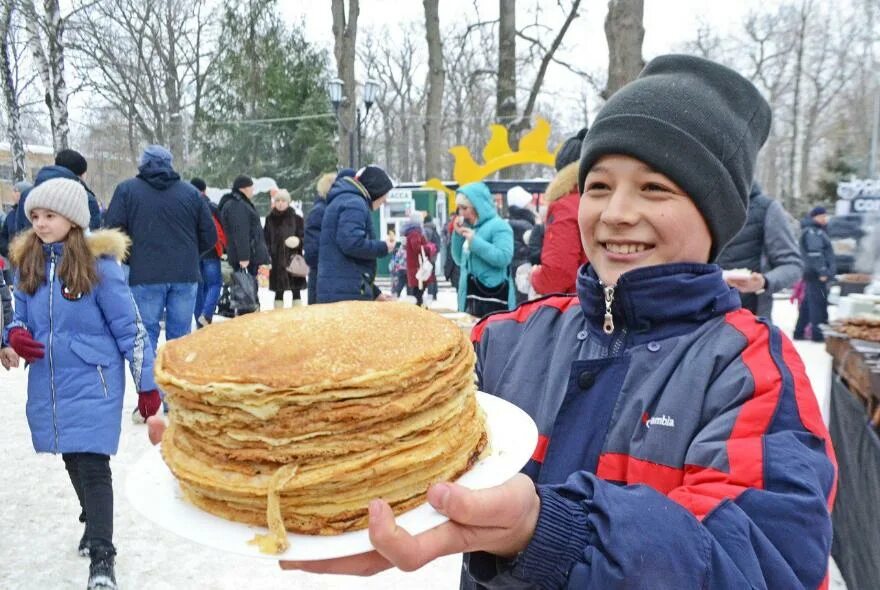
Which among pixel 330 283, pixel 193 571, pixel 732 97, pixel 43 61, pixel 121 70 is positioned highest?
pixel 121 70

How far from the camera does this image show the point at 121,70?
24.8 meters

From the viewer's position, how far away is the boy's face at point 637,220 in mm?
1190

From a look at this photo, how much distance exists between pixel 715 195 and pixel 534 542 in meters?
0.79

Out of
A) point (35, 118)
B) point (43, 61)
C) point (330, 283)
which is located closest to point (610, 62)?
point (330, 283)

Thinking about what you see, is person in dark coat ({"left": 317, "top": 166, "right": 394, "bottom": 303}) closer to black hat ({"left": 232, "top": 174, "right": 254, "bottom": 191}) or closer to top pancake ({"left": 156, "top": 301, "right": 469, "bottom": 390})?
black hat ({"left": 232, "top": 174, "right": 254, "bottom": 191})

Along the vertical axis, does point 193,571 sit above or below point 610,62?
below

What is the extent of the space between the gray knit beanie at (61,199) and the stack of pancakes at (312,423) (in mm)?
2416

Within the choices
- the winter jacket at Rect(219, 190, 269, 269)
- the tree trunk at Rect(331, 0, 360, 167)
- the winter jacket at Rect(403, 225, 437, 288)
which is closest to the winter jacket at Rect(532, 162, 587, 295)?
the winter jacket at Rect(219, 190, 269, 269)

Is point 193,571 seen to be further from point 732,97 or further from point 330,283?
point 732,97

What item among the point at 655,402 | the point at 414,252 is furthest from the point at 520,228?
the point at 655,402

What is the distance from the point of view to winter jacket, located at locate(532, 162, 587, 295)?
13.1ft

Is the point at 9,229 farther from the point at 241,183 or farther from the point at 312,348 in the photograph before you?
the point at 312,348

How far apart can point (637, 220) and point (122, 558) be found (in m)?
3.42

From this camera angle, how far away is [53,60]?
40.4ft
